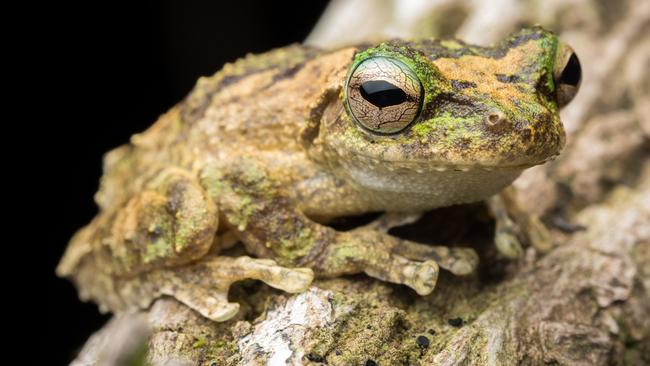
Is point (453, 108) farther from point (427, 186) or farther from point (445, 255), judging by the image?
point (445, 255)

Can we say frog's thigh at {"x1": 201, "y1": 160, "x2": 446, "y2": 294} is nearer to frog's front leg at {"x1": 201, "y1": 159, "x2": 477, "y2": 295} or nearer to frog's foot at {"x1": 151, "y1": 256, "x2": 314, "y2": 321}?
frog's front leg at {"x1": 201, "y1": 159, "x2": 477, "y2": 295}

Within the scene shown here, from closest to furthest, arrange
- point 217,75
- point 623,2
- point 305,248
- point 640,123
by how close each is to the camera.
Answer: point 305,248 < point 217,75 < point 640,123 < point 623,2

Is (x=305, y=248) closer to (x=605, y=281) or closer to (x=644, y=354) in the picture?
(x=605, y=281)

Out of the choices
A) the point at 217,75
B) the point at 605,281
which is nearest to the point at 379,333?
the point at 605,281

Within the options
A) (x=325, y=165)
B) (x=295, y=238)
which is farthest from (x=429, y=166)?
(x=295, y=238)

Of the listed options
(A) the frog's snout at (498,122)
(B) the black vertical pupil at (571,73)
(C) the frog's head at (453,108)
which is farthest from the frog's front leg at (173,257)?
(B) the black vertical pupil at (571,73)

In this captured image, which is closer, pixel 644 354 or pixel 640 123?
pixel 644 354

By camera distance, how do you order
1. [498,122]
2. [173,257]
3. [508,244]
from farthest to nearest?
1. [508,244]
2. [173,257]
3. [498,122]
